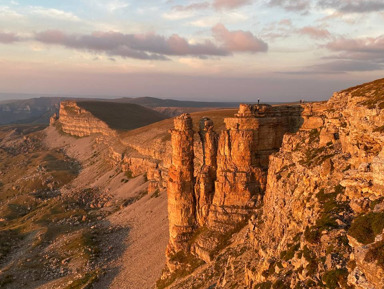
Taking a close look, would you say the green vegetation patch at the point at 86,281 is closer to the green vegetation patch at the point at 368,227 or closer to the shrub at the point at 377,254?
the green vegetation patch at the point at 368,227

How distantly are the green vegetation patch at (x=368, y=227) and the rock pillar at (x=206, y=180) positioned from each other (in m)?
30.0

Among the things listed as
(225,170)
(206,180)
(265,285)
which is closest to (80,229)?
(206,180)

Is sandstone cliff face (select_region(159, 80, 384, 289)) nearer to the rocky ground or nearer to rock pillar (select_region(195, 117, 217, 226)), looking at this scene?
rock pillar (select_region(195, 117, 217, 226))

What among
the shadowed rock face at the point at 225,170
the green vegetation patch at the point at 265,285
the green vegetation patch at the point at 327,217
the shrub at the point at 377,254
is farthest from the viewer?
the shadowed rock face at the point at 225,170

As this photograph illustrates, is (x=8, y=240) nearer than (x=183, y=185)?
No

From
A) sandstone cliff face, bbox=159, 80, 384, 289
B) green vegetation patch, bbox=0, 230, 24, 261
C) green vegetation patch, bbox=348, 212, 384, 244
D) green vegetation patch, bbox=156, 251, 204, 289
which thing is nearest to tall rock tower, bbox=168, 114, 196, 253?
green vegetation patch, bbox=156, 251, 204, 289

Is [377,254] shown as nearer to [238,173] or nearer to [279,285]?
[279,285]

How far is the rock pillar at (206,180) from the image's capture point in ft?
151

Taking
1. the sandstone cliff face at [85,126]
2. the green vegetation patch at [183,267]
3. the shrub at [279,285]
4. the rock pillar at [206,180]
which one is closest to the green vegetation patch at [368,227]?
the shrub at [279,285]

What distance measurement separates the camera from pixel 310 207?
22688 millimetres

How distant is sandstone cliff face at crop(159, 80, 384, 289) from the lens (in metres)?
16.1

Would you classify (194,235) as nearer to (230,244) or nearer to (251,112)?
(230,244)

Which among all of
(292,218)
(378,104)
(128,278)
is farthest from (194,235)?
(378,104)

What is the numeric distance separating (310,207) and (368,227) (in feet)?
22.4
